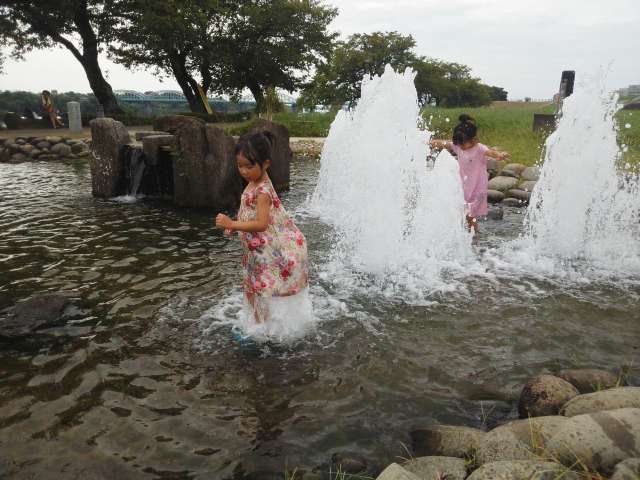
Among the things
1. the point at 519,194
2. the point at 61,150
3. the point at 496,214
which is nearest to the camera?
the point at 496,214

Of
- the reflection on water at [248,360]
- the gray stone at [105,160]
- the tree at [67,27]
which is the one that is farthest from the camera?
the tree at [67,27]

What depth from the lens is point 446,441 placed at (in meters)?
2.58

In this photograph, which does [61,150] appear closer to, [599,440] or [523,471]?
[523,471]

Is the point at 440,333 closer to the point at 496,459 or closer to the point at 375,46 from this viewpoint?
the point at 496,459

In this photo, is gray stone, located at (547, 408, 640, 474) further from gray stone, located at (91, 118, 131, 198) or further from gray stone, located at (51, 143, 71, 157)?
gray stone, located at (51, 143, 71, 157)

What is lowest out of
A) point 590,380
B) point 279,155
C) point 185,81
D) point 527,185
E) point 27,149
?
point 590,380

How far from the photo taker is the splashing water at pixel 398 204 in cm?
563

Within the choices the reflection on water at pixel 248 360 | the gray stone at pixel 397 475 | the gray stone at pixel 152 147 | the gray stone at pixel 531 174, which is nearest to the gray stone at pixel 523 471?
the gray stone at pixel 397 475

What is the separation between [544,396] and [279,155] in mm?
8198

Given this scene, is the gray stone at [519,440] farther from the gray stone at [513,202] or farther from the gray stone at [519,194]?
the gray stone at [519,194]

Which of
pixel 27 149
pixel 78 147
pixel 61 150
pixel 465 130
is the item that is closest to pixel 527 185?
pixel 465 130

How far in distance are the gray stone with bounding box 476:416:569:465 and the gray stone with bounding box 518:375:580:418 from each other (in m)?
0.24

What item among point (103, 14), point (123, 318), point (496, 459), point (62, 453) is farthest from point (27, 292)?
point (103, 14)

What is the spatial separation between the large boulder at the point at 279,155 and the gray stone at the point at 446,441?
307 inches
